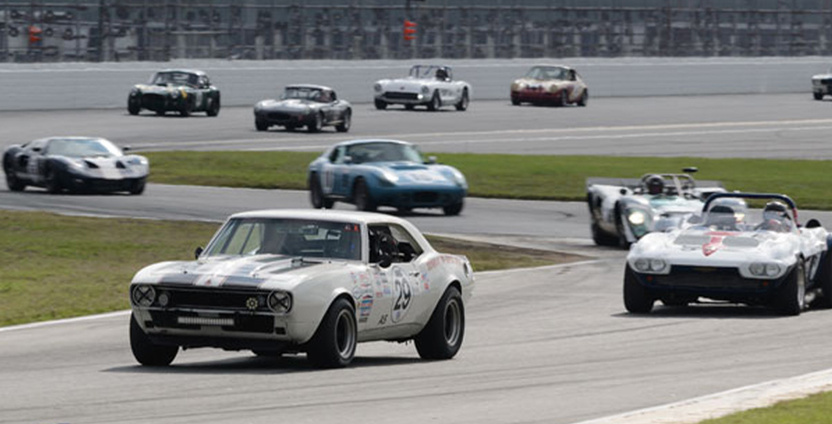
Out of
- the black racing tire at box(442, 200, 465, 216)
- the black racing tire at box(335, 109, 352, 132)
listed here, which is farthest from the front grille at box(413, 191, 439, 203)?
the black racing tire at box(335, 109, 352, 132)

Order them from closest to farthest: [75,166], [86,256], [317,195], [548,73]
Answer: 1. [86,256]
2. [317,195]
3. [75,166]
4. [548,73]

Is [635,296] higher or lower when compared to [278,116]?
higher

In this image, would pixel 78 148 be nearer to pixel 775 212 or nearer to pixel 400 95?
pixel 775 212

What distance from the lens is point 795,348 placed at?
13938 mm

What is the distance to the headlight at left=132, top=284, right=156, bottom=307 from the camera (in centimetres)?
1184

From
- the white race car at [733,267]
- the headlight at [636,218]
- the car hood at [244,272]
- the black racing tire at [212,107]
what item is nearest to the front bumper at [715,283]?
the white race car at [733,267]

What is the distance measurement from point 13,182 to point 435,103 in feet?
96.2

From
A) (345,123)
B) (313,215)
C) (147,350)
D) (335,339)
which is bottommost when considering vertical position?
(345,123)

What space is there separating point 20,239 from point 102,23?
35561mm

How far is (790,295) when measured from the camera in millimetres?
16625

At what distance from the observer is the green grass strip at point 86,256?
17.8 m

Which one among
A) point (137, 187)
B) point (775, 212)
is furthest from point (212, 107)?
point (775, 212)

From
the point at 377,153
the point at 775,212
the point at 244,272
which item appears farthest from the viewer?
the point at 377,153

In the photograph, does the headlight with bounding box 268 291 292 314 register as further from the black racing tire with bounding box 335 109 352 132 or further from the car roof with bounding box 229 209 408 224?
the black racing tire with bounding box 335 109 352 132
